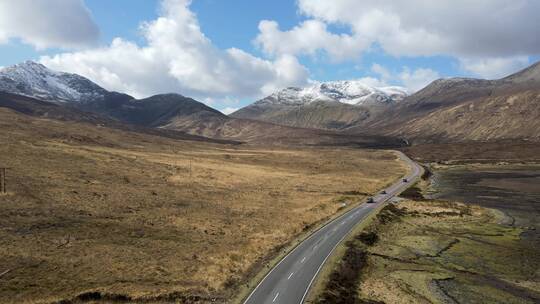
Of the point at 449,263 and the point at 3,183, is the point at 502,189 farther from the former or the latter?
the point at 3,183

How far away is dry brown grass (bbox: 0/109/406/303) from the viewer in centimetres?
4247

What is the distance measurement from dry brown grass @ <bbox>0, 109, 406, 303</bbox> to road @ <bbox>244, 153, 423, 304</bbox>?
295 centimetres

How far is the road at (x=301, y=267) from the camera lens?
40469 mm

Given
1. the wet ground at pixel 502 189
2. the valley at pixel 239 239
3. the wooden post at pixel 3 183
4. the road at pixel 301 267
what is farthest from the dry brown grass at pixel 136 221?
the wet ground at pixel 502 189

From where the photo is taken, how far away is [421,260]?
180 feet

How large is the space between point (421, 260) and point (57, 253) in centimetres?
4322

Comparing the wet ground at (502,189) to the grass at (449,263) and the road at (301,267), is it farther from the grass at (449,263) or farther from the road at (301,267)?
the road at (301,267)

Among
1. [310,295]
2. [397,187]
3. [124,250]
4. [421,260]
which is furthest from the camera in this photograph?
[397,187]

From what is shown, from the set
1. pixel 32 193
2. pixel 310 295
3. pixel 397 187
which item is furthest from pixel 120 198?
pixel 397 187

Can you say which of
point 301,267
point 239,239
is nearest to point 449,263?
point 301,267

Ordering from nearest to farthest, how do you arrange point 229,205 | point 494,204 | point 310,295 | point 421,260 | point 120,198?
1. point 310,295
2. point 421,260
3. point 120,198
4. point 229,205
5. point 494,204

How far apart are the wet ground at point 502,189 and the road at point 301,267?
90.2 ft

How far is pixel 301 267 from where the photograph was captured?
48.8 metres

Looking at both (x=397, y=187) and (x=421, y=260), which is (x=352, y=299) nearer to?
(x=421, y=260)
